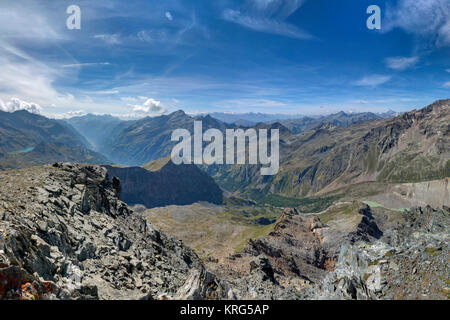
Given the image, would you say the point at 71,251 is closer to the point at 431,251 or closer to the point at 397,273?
the point at 397,273

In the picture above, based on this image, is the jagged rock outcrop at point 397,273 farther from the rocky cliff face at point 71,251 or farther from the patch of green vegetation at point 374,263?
the rocky cliff face at point 71,251

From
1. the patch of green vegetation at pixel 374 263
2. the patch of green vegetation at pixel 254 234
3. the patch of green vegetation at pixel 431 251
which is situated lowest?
the patch of green vegetation at pixel 254 234

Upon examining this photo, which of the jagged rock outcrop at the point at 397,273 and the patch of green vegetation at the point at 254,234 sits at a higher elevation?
the jagged rock outcrop at the point at 397,273

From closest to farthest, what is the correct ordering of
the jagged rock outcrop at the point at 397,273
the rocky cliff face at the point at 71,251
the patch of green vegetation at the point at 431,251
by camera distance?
the rocky cliff face at the point at 71,251 < the jagged rock outcrop at the point at 397,273 < the patch of green vegetation at the point at 431,251

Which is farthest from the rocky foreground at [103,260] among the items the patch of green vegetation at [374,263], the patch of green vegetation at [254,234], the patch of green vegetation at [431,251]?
the patch of green vegetation at [254,234]

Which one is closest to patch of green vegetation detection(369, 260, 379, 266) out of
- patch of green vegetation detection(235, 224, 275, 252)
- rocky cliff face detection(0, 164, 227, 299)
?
rocky cliff face detection(0, 164, 227, 299)

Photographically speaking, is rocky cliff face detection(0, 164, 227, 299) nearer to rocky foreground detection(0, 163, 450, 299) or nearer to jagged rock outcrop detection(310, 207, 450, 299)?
rocky foreground detection(0, 163, 450, 299)

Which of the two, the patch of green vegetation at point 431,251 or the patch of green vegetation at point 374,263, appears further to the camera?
the patch of green vegetation at point 374,263

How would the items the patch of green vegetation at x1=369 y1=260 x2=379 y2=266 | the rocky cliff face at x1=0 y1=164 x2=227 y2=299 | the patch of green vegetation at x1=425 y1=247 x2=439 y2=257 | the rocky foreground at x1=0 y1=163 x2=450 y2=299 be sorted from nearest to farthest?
1. the rocky cliff face at x1=0 y1=164 x2=227 y2=299
2. the rocky foreground at x1=0 y1=163 x2=450 y2=299
3. the patch of green vegetation at x1=425 y1=247 x2=439 y2=257
4. the patch of green vegetation at x1=369 y1=260 x2=379 y2=266
